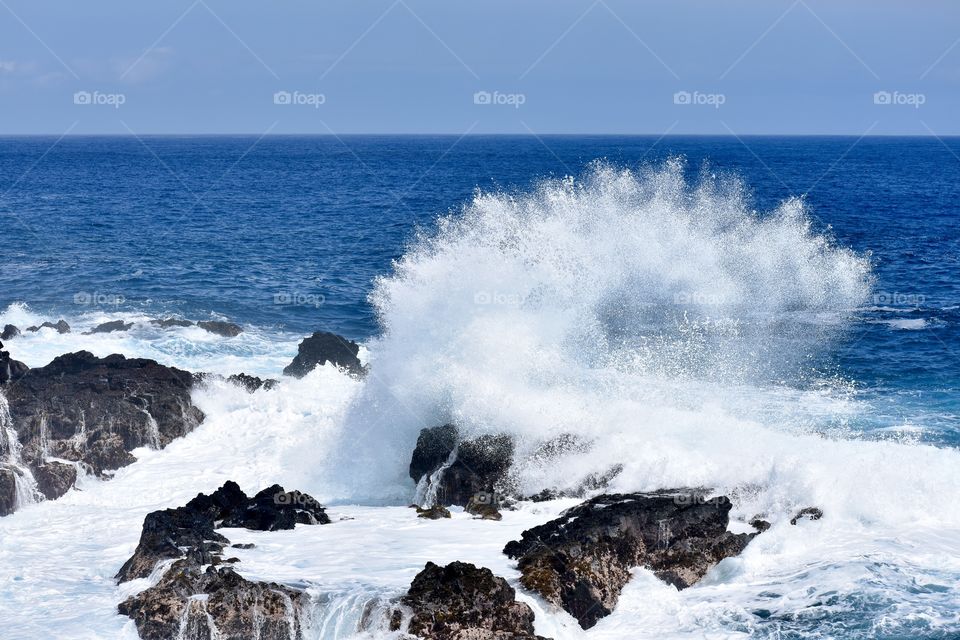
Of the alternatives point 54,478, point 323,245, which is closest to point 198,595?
point 54,478

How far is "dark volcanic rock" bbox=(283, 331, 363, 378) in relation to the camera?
32969mm

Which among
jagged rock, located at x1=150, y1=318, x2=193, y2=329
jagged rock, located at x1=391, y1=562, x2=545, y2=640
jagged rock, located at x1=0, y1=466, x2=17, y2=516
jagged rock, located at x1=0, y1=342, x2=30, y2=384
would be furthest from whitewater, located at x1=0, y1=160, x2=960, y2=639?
jagged rock, located at x1=0, y1=342, x2=30, y2=384

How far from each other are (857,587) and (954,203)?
247 feet

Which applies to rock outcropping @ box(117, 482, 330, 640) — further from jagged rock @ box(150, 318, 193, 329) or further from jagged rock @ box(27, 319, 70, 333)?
jagged rock @ box(150, 318, 193, 329)

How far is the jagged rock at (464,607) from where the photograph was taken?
14.8 m

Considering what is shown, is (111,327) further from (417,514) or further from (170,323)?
(417,514)

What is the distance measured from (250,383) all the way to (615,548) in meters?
16.2

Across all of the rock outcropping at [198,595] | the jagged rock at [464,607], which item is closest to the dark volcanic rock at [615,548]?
the jagged rock at [464,607]

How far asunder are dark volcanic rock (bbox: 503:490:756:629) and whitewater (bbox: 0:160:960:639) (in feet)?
1.05

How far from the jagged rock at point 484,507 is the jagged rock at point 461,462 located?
387 mm

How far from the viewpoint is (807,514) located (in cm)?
1959

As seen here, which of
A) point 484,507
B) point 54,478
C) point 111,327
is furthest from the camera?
point 111,327

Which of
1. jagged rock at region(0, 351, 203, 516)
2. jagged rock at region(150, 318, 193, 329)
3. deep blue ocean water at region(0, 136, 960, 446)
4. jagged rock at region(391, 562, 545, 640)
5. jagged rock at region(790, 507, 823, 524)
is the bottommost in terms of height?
jagged rock at region(391, 562, 545, 640)

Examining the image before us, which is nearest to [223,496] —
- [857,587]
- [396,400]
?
[396,400]
